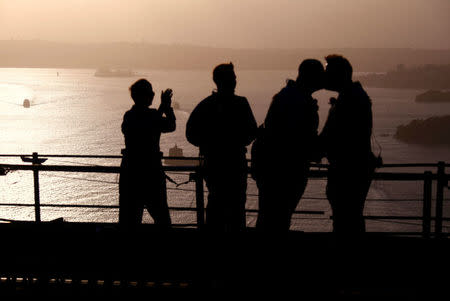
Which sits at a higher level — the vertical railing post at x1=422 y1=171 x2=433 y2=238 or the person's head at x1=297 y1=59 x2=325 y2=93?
the person's head at x1=297 y1=59 x2=325 y2=93

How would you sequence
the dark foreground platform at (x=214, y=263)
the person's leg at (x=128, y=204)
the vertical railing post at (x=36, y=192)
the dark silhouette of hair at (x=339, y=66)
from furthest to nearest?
the vertical railing post at (x=36, y=192) → the person's leg at (x=128, y=204) → the dark silhouette of hair at (x=339, y=66) → the dark foreground platform at (x=214, y=263)

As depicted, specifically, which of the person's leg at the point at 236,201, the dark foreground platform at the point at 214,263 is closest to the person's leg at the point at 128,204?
the dark foreground platform at the point at 214,263

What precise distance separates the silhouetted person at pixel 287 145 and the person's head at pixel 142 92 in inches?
41.4

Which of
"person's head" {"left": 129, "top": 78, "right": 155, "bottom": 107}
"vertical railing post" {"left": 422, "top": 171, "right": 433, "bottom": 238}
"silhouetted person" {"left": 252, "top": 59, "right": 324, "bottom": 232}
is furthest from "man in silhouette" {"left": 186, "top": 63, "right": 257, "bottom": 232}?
"vertical railing post" {"left": 422, "top": 171, "right": 433, "bottom": 238}

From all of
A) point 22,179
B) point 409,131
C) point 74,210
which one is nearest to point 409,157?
point 409,131

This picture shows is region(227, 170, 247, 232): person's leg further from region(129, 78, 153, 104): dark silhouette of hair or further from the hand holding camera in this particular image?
region(129, 78, 153, 104): dark silhouette of hair

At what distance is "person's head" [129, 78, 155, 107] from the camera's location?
16.9ft

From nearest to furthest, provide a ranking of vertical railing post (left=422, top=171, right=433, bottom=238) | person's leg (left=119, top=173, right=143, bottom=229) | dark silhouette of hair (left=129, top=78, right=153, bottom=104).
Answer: dark silhouette of hair (left=129, top=78, right=153, bottom=104) < person's leg (left=119, top=173, right=143, bottom=229) < vertical railing post (left=422, top=171, right=433, bottom=238)

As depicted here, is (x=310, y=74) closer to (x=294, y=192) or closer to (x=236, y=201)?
(x=294, y=192)

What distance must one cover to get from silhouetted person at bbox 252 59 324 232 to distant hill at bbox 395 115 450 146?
148 metres

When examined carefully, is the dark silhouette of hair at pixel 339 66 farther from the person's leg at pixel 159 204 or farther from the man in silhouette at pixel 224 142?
the person's leg at pixel 159 204

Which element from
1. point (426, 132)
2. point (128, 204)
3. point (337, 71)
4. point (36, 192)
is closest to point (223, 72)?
point (337, 71)

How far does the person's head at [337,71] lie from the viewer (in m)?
4.54

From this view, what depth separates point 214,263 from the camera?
480cm
